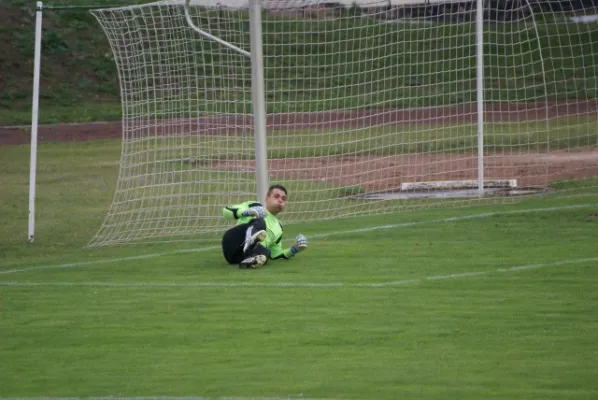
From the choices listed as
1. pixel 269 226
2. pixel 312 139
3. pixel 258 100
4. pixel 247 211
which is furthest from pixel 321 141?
pixel 247 211

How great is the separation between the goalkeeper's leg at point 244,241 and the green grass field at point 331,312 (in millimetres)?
144

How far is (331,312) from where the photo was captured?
911 cm

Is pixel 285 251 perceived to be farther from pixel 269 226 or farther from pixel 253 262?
pixel 253 262

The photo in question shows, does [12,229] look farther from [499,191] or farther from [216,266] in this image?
[499,191]

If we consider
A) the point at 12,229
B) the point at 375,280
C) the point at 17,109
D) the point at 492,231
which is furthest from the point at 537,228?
the point at 17,109

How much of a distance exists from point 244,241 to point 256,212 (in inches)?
13.3

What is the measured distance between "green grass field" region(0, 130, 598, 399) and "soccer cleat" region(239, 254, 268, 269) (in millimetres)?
129

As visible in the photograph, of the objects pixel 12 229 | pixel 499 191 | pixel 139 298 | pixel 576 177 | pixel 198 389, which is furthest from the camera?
pixel 576 177

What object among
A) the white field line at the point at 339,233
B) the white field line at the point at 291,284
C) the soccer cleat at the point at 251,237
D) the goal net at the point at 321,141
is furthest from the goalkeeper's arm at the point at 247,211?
the goal net at the point at 321,141

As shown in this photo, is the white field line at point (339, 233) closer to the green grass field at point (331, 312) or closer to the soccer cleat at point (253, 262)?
the green grass field at point (331, 312)

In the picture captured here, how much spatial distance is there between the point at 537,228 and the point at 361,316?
178 inches

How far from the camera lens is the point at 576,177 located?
17.4m

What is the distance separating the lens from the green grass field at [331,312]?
7.12 meters

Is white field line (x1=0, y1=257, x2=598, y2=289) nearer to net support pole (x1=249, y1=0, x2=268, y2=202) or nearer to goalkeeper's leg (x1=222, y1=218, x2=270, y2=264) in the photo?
goalkeeper's leg (x1=222, y1=218, x2=270, y2=264)
